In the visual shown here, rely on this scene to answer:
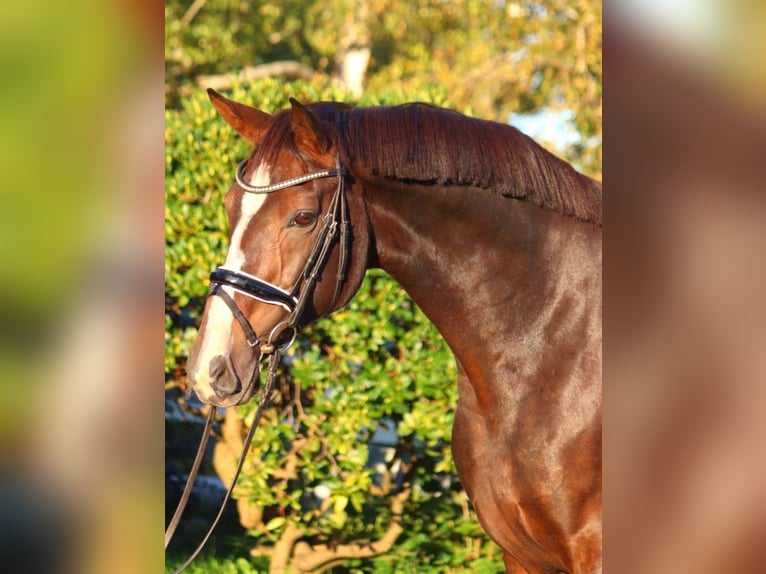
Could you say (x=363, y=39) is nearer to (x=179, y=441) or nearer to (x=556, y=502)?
(x=179, y=441)

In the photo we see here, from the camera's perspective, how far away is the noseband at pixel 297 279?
208cm

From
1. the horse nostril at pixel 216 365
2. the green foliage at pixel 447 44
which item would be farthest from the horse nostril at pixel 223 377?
the green foliage at pixel 447 44

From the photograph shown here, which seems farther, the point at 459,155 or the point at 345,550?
the point at 345,550

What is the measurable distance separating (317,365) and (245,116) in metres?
1.85

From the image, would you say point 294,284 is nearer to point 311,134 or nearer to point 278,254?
point 278,254

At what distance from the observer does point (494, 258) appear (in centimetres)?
229

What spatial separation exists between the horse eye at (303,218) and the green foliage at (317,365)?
1.77 meters

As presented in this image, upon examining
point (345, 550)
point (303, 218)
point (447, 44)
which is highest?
point (447, 44)

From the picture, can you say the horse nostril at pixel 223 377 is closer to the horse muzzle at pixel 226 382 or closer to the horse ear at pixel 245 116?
the horse muzzle at pixel 226 382

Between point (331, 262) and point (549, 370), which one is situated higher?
point (331, 262)

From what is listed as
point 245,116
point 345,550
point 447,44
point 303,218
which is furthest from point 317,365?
point 447,44
